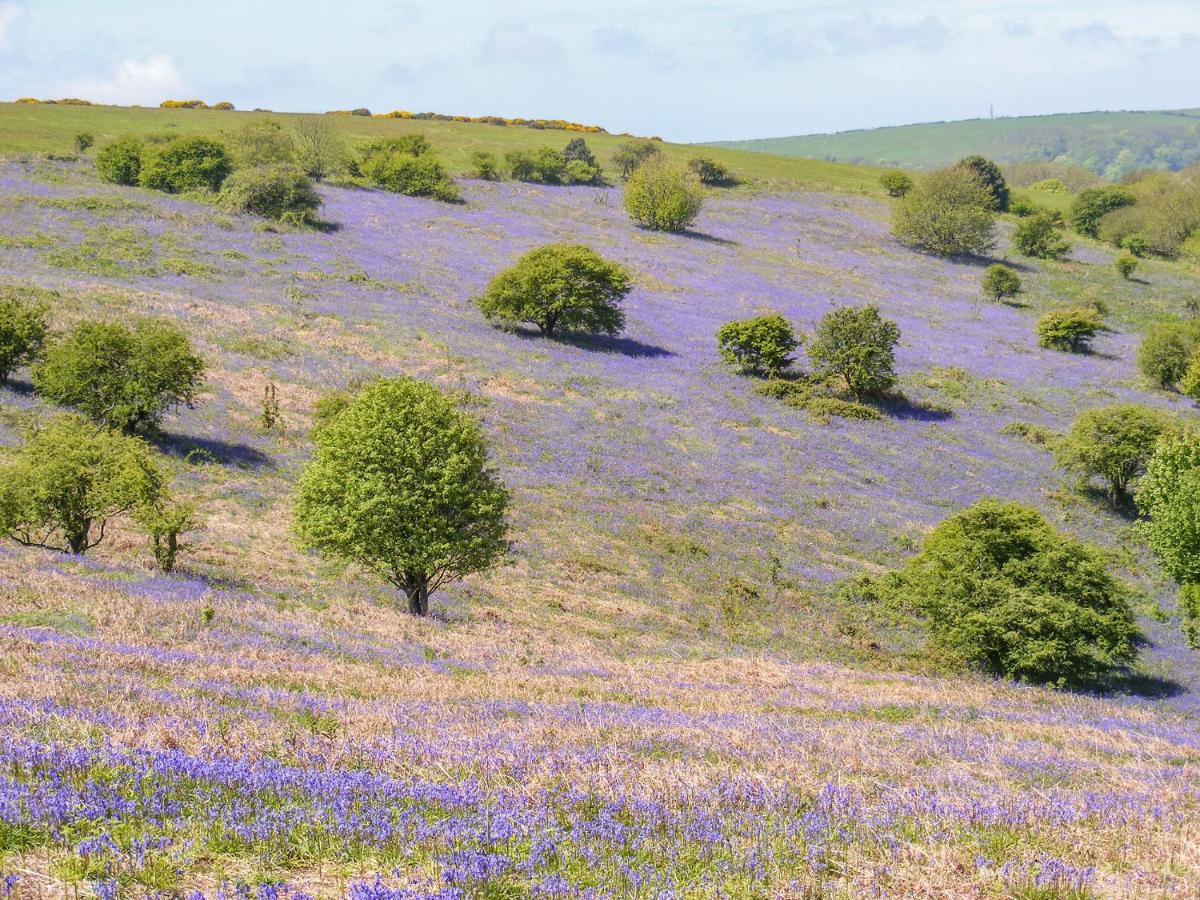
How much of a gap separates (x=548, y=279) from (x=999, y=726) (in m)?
44.6

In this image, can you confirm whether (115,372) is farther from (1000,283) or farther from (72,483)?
(1000,283)

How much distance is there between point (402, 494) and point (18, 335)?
69.7 feet

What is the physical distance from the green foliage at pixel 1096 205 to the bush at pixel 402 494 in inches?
4458

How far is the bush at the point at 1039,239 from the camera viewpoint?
306ft

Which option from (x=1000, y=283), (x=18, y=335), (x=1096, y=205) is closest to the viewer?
(x=18, y=335)

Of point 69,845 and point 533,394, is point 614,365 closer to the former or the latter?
point 533,394

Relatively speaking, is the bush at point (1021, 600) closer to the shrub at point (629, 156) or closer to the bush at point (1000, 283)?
the bush at point (1000, 283)

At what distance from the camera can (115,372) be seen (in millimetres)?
29750

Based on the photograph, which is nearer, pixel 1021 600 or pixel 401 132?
pixel 1021 600

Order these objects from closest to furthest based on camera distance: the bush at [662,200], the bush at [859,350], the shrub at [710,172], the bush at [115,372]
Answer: the bush at [115,372] < the bush at [859,350] < the bush at [662,200] < the shrub at [710,172]

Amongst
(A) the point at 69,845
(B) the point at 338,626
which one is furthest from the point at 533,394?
(A) the point at 69,845

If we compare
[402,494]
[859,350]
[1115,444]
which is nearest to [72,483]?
[402,494]

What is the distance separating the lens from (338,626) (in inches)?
699

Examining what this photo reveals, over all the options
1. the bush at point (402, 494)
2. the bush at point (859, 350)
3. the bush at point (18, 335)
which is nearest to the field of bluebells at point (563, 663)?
the bush at point (402, 494)
